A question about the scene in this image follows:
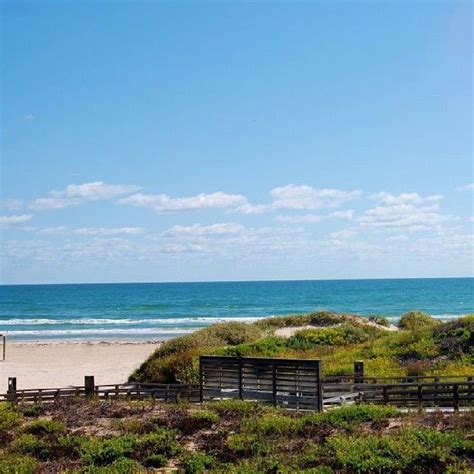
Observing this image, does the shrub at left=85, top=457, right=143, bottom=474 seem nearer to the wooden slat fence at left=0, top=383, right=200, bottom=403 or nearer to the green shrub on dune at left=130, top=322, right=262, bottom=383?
the wooden slat fence at left=0, top=383, right=200, bottom=403

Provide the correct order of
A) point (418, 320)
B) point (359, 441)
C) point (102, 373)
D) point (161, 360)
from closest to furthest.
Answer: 1. point (359, 441)
2. point (161, 360)
3. point (102, 373)
4. point (418, 320)

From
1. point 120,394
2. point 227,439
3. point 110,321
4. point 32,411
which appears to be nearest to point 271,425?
point 227,439

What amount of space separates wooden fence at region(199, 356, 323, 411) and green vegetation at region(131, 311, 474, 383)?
8.81 metres

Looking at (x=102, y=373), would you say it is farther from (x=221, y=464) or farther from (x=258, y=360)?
(x=221, y=464)

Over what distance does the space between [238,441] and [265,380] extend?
533 cm

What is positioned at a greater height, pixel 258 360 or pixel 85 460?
pixel 258 360

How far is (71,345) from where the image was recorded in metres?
62.4

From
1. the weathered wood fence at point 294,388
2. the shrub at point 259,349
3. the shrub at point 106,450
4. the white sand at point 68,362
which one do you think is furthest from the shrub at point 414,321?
the shrub at point 106,450

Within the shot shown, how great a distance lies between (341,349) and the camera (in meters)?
35.8

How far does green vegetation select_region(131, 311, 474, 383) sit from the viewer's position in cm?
2927

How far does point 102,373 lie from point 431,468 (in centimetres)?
2997

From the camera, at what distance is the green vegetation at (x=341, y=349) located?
29.3 metres

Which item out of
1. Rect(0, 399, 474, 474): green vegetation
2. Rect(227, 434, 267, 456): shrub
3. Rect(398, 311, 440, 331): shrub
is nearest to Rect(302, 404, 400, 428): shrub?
Rect(0, 399, 474, 474): green vegetation

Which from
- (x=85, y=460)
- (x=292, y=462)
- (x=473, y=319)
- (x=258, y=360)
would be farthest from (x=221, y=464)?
(x=473, y=319)
